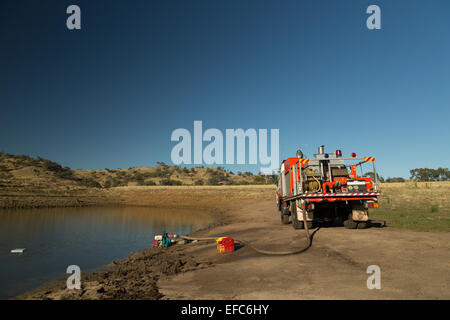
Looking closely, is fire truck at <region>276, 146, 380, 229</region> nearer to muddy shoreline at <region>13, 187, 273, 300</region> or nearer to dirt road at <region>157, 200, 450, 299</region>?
dirt road at <region>157, 200, 450, 299</region>

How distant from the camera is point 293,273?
522cm

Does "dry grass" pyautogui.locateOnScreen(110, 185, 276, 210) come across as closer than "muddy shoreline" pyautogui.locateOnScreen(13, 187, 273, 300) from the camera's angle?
No

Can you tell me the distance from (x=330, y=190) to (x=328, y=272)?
15.9 feet

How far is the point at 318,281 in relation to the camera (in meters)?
4.69

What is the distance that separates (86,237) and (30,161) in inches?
2873

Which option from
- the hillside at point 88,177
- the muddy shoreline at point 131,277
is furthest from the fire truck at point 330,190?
the hillside at point 88,177

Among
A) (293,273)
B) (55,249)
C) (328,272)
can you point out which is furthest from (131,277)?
(55,249)

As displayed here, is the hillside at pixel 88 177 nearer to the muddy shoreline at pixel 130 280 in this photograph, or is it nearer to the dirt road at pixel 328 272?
the muddy shoreline at pixel 130 280

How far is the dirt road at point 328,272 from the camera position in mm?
4156

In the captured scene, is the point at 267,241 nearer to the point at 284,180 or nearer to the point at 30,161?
the point at 284,180

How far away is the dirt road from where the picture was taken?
4.16 m

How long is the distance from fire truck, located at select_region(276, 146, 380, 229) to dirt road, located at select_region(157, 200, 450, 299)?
4.61 feet

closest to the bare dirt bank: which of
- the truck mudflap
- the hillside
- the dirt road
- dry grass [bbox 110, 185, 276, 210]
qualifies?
the dirt road
